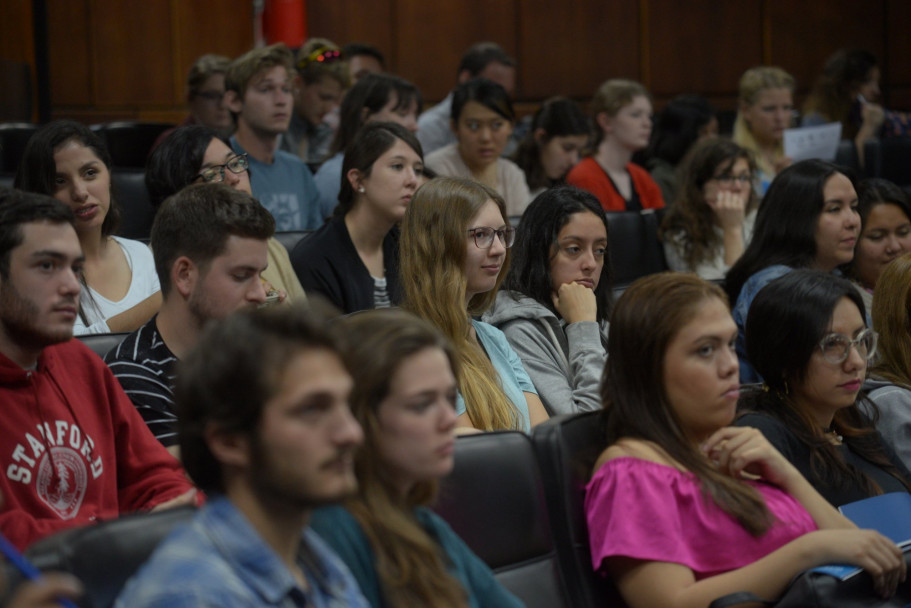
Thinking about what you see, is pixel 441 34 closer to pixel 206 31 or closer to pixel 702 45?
pixel 206 31

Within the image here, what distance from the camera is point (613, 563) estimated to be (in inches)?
64.6

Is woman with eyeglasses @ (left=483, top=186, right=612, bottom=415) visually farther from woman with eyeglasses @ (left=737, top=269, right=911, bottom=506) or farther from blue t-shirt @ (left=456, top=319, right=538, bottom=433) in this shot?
woman with eyeglasses @ (left=737, top=269, right=911, bottom=506)

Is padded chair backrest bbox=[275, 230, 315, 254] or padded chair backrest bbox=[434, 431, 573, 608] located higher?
padded chair backrest bbox=[275, 230, 315, 254]

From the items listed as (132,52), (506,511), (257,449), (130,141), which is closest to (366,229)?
(506,511)

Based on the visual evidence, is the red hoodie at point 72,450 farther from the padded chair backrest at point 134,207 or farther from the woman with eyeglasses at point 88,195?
the padded chair backrest at point 134,207

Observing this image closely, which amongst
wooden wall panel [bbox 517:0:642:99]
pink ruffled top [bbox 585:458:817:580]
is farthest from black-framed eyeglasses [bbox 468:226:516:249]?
wooden wall panel [bbox 517:0:642:99]

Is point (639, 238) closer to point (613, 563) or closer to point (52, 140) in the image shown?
A: point (52, 140)

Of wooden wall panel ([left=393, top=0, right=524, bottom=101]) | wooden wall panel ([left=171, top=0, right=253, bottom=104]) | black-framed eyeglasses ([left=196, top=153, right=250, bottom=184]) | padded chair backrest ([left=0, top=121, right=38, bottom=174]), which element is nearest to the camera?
black-framed eyeglasses ([left=196, top=153, right=250, bottom=184])

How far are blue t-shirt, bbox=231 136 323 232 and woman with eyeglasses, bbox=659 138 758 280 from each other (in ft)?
3.98

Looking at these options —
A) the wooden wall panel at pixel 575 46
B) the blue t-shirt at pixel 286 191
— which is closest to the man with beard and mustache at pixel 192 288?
the blue t-shirt at pixel 286 191

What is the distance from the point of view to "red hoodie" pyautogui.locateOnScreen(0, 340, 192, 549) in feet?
5.17

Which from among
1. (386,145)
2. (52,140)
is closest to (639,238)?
(386,145)

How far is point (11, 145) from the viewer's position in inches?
156

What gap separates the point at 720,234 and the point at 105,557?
2.99m
